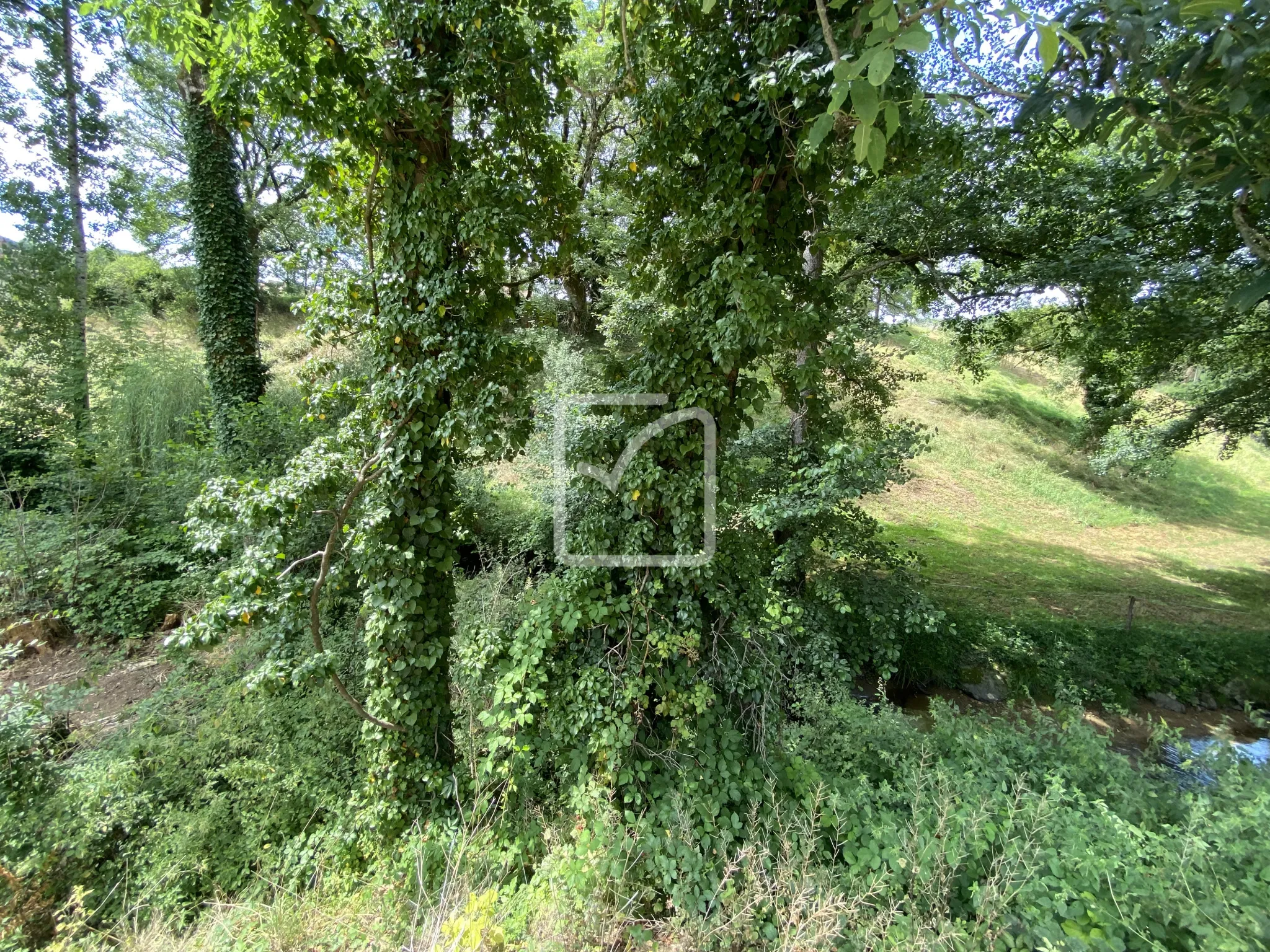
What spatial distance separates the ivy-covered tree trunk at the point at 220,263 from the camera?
6367mm

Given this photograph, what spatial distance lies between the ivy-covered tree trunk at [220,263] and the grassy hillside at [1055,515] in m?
8.89

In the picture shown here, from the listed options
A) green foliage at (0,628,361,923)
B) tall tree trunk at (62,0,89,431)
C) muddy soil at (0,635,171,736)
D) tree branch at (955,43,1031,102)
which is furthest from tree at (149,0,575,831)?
tall tree trunk at (62,0,89,431)

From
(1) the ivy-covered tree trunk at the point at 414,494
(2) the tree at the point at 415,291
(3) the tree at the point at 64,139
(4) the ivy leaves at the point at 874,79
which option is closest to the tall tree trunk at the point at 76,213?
(3) the tree at the point at 64,139

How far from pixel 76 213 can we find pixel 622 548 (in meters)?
11.0

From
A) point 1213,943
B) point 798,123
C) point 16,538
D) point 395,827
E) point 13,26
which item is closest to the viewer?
point 1213,943

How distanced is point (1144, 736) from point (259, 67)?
1036 cm

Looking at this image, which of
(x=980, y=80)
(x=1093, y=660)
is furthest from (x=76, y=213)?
(x=1093, y=660)

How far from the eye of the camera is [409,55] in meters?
3.07

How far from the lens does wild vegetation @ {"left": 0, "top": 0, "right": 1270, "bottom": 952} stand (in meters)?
2.07

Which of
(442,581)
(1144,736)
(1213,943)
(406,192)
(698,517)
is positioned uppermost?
(406,192)

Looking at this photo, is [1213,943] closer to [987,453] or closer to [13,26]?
[13,26]

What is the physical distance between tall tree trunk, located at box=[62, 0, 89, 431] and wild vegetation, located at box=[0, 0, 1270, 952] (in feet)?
6.67

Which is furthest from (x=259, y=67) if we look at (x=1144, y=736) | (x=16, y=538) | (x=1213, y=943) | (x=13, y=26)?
(x=1144, y=736)

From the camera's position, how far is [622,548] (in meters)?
3.06
